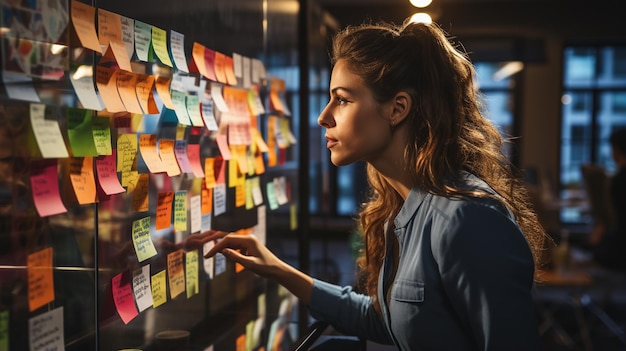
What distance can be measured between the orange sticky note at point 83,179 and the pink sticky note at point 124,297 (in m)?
0.19

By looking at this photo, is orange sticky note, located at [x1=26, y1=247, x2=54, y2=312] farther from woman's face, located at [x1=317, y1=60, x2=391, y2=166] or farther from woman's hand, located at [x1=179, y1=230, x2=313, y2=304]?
woman's face, located at [x1=317, y1=60, x2=391, y2=166]

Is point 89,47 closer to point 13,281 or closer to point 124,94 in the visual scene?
point 124,94

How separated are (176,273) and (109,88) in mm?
483

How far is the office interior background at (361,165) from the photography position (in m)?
1.36

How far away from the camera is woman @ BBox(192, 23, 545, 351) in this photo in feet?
3.96

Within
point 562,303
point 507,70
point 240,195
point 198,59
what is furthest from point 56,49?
point 507,70

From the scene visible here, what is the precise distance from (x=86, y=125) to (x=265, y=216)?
1018mm

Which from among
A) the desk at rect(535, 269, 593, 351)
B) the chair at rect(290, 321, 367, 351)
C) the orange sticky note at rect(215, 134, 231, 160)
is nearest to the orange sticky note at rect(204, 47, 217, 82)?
the orange sticky note at rect(215, 134, 231, 160)

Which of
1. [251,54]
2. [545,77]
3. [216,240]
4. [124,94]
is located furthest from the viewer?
[545,77]

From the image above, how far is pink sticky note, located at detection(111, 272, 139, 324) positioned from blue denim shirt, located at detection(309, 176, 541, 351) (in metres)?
0.53

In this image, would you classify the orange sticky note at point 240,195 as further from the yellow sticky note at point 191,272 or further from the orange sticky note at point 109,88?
the orange sticky note at point 109,88

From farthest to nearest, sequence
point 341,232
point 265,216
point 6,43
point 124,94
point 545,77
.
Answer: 1. point 341,232
2. point 545,77
3. point 265,216
4. point 124,94
5. point 6,43

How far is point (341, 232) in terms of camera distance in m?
9.02

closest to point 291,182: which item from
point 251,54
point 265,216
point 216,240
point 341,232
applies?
point 265,216
